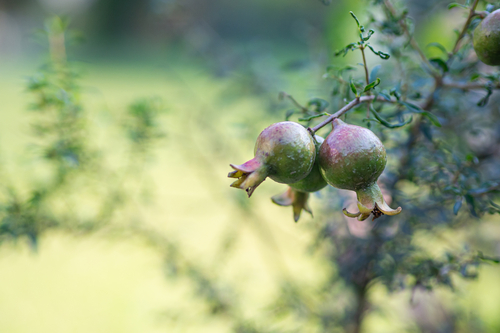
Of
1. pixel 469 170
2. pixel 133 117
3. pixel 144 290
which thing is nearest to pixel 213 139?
pixel 133 117

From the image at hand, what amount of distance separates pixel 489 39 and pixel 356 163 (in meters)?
0.19

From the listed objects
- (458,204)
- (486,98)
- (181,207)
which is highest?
(486,98)

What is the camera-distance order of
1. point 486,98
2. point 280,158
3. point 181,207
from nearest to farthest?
point 280,158
point 486,98
point 181,207

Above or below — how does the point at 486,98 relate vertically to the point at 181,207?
above

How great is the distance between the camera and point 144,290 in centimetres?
206

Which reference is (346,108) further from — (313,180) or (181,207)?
(181,207)

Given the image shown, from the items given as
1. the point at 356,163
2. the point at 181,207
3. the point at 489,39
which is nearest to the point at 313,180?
the point at 356,163

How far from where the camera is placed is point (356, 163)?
334 mm

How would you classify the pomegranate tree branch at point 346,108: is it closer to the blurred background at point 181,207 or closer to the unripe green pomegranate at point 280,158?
the unripe green pomegranate at point 280,158

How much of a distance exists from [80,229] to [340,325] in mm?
619

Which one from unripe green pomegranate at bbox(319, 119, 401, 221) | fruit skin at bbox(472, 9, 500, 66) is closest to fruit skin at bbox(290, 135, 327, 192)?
unripe green pomegranate at bbox(319, 119, 401, 221)

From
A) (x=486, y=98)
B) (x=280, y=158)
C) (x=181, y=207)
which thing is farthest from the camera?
(x=181, y=207)

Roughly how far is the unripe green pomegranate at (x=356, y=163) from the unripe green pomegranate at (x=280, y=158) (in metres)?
0.02

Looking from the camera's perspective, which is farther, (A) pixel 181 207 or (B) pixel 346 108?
(A) pixel 181 207
